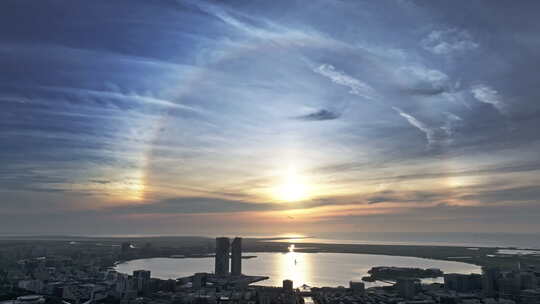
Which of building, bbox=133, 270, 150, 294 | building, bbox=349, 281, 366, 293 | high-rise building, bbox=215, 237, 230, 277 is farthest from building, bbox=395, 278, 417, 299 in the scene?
high-rise building, bbox=215, 237, 230, 277

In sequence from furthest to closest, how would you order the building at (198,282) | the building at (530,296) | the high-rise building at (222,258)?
the high-rise building at (222,258)
the building at (198,282)
the building at (530,296)

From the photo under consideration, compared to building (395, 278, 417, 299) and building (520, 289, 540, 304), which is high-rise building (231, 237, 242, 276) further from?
building (520, 289, 540, 304)

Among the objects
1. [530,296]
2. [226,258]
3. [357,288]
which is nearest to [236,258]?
[226,258]

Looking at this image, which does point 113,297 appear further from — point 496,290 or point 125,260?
point 125,260

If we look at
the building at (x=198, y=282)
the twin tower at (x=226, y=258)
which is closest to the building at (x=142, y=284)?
the building at (x=198, y=282)

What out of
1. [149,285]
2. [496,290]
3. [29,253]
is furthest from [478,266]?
[29,253]

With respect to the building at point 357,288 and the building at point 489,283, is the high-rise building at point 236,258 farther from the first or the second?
the building at point 489,283

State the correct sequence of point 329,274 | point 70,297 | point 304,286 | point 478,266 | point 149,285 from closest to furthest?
point 70,297
point 149,285
point 304,286
point 329,274
point 478,266
